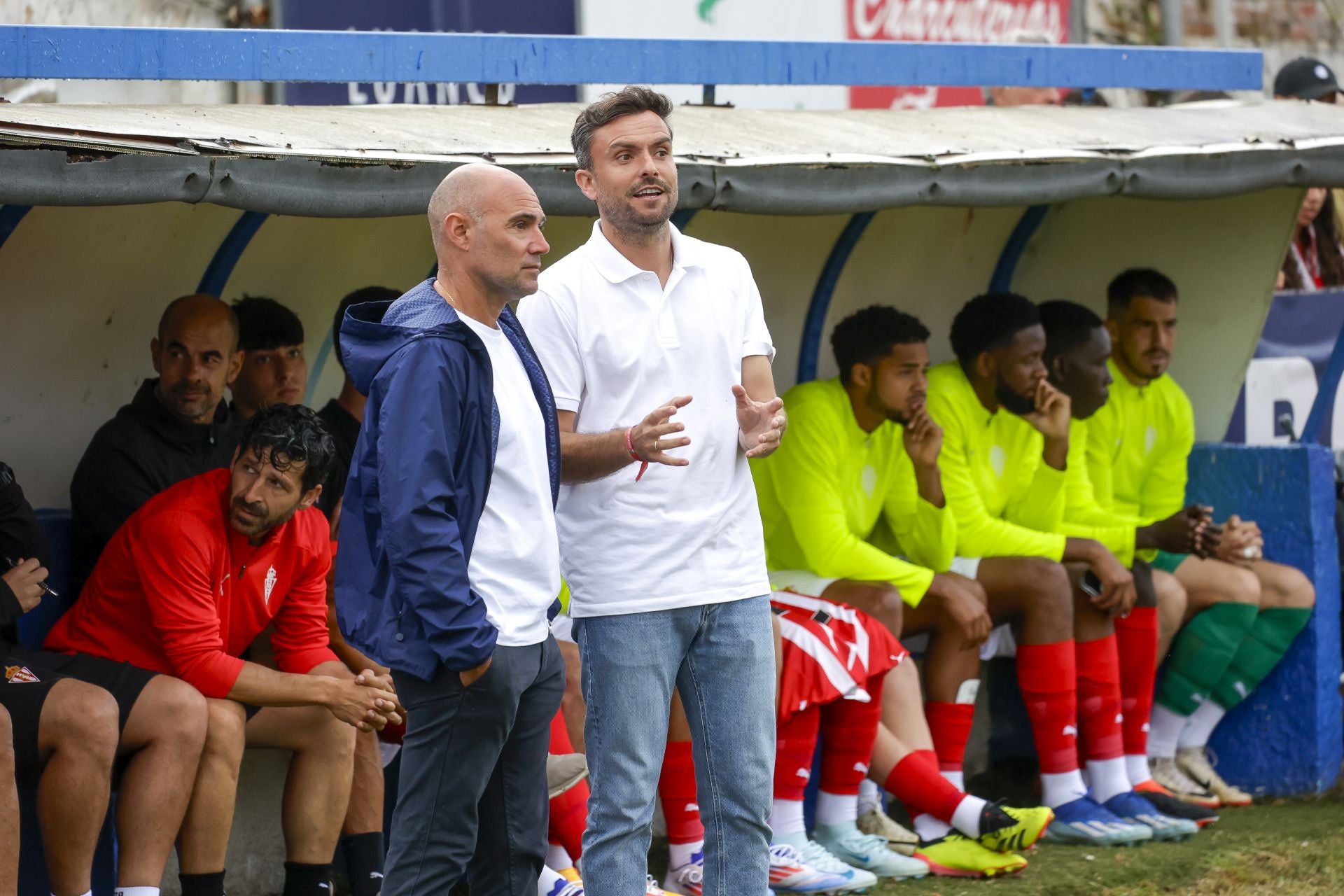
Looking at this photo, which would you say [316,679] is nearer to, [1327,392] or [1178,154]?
[1178,154]

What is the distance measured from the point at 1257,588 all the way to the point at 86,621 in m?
3.28

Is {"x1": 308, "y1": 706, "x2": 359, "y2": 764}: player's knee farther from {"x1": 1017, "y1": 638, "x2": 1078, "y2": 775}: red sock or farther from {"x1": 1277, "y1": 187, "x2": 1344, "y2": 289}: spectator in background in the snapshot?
{"x1": 1277, "y1": 187, "x2": 1344, "y2": 289}: spectator in background

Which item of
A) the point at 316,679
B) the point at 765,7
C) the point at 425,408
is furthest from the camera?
the point at 765,7

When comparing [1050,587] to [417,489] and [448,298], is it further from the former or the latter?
[417,489]

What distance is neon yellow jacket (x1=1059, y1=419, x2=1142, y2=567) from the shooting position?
5.27 m

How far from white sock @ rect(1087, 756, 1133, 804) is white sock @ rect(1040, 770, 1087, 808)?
6 cm

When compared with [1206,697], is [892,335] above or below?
above

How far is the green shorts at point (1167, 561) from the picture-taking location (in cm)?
544

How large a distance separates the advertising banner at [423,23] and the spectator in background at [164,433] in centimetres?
220

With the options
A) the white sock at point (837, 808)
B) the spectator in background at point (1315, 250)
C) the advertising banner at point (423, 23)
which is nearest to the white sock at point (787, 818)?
the white sock at point (837, 808)

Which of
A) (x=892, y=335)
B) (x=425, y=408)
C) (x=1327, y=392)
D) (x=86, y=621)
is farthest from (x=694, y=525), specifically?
(x=1327, y=392)

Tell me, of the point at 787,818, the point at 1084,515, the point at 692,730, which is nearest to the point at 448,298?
the point at 692,730

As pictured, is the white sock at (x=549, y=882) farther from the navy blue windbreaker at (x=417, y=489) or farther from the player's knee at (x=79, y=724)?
the navy blue windbreaker at (x=417, y=489)

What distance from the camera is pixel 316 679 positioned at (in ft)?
12.2
